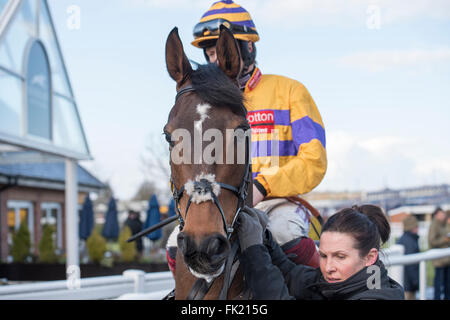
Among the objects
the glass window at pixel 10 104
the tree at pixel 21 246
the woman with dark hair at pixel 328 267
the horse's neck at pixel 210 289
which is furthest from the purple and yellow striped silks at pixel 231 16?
the tree at pixel 21 246

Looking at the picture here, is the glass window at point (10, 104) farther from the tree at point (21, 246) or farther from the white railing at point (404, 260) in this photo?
the white railing at point (404, 260)

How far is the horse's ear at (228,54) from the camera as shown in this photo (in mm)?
2213

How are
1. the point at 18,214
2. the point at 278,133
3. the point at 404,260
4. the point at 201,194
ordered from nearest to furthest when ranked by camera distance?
the point at 201,194
the point at 278,133
the point at 404,260
the point at 18,214

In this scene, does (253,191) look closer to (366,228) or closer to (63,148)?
(366,228)

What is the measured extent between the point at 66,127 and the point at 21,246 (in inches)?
153

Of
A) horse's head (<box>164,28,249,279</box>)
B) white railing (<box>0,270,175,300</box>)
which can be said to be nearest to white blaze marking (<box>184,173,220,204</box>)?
horse's head (<box>164,28,249,279</box>)

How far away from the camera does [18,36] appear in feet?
31.9

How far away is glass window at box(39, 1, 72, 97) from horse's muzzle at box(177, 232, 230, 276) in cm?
1004

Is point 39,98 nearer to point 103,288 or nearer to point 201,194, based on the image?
point 103,288

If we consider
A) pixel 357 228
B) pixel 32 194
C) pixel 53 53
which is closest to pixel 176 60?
pixel 357 228

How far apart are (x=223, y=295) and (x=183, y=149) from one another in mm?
629

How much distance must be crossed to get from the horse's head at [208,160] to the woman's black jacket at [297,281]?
22 centimetres

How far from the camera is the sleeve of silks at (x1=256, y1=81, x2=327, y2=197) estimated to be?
2.50 meters
